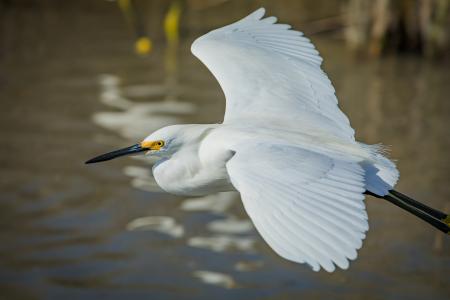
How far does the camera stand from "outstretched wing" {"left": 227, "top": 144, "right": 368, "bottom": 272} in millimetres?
2582

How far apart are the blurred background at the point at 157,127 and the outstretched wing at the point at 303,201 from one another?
238 centimetres

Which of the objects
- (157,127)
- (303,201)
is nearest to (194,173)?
(303,201)

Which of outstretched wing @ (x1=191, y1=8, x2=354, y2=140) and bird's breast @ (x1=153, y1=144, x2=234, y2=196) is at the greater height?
outstretched wing @ (x1=191, y1=8, x2=354, y2=140)

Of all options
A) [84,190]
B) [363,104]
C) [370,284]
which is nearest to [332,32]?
[363,104]

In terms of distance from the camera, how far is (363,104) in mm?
8617

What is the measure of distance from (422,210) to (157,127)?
→ 392 cm

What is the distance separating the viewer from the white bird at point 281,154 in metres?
2.69

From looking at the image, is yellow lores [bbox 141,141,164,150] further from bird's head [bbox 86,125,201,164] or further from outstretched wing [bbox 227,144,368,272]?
Result: outstretched wing [bbox 227,144,368,272]

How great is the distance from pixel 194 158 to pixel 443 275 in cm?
262

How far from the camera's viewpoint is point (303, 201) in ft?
9.33

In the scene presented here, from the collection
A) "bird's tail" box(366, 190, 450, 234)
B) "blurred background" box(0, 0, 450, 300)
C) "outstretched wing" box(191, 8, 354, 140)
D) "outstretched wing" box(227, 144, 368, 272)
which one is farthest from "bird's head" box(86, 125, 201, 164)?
"blurred background" box(0, 0, 450, 300)

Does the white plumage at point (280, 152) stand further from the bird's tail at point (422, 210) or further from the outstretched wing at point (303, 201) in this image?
the bird's tail at point (422, 210)

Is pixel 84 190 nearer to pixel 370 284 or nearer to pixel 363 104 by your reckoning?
pixel 370 284

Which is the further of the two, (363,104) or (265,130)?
(363,104)
